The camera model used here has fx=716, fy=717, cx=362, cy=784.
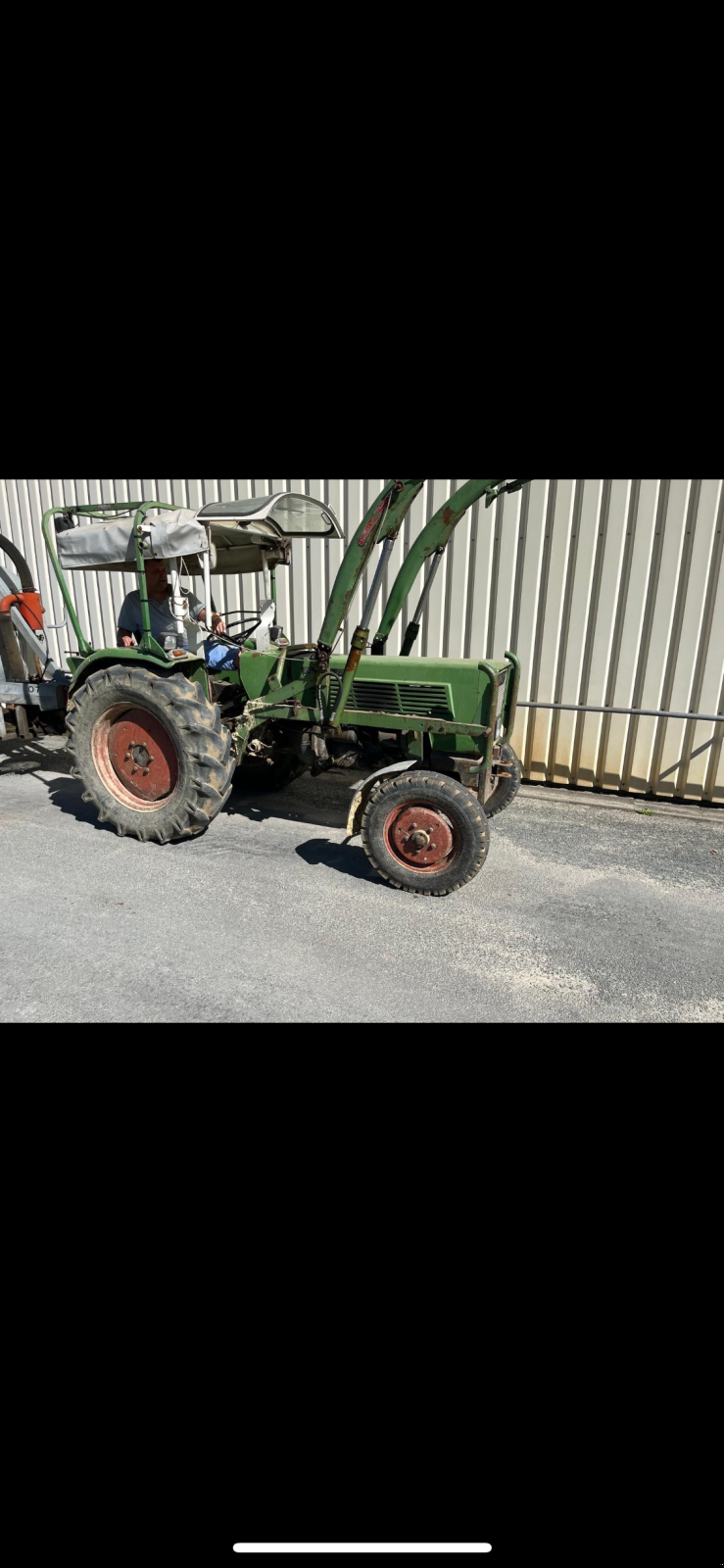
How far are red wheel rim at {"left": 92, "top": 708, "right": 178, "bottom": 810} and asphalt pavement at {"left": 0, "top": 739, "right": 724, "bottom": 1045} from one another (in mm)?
371

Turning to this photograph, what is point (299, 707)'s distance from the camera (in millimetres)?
4941

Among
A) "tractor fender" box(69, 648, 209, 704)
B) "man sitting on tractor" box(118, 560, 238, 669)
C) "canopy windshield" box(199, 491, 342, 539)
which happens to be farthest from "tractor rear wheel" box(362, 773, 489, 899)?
"man sitting on tractor" box(118, 560, 238, 669)

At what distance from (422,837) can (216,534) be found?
108 inches

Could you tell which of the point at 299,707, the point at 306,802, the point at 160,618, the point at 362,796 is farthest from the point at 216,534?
the point at 362,796

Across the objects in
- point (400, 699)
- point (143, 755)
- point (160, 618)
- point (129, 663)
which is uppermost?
point (160, 618)

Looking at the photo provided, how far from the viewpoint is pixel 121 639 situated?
5.30 metres

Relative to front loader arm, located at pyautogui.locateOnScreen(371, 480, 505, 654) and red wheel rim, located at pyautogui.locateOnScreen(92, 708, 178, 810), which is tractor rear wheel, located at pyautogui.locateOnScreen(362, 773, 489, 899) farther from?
red wheel rim, located at pyautogui.locateOnScreen(92, 708, 178, 810)

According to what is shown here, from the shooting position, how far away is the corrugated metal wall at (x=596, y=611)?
552 cm

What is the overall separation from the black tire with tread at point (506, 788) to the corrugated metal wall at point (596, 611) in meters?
1.33

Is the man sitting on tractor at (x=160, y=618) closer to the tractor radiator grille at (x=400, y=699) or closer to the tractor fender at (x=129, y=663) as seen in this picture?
the tractor fender at (x=129, y=663)

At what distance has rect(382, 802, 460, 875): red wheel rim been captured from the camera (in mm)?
4105

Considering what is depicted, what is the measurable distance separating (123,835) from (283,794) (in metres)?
1.47

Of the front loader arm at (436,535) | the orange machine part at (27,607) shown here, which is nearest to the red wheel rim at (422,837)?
the front loader arm at (436,535)

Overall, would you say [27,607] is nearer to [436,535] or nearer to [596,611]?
[436,535]
